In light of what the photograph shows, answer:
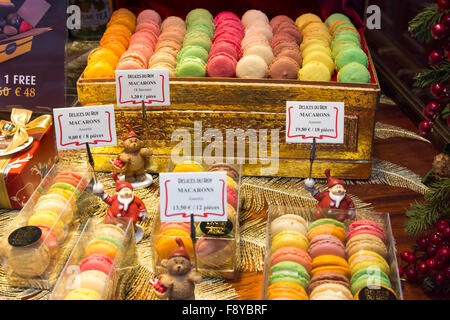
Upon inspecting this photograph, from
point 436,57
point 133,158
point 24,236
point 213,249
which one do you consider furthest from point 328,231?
point 24,236

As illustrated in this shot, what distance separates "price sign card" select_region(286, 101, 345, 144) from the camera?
6.10 ft

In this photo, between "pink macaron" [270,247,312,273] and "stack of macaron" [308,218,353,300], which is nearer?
"stack of macaron" [308,218,353,300]

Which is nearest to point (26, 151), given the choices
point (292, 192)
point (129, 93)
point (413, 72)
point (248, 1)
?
point (129, 93)

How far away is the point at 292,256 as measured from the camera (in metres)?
1.58

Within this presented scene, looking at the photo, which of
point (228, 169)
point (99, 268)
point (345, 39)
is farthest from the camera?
point (345, 39)

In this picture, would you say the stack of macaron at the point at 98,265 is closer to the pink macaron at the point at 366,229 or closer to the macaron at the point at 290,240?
the macaron at the point at 290,240

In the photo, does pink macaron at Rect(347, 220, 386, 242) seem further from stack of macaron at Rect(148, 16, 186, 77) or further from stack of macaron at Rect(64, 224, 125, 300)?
stack of macaron at Rect(148, 16, 186, 77)

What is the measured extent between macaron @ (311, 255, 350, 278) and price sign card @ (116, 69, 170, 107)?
95 cm

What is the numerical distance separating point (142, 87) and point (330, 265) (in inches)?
42.1

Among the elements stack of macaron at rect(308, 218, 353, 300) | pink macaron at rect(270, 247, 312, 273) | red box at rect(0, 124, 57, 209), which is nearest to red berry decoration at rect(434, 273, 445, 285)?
stack of macaron at rect(308, 218, 353, 300)

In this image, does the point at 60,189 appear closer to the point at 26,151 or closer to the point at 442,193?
the point at 26,151

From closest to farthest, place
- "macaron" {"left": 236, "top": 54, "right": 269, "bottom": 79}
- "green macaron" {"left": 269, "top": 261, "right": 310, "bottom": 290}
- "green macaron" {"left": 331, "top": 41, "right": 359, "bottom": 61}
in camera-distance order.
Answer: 1. "green macaron" {"left": 269, "top": 261, "right": 310, "bottom": 290}
2. "macaron" {"left": 236, "top": 54, "right": 269, "bottom": 79}
3. "green macaron" {"left": 331, "top": 41, "right": 359, "bottom": 61}

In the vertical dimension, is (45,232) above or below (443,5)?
below

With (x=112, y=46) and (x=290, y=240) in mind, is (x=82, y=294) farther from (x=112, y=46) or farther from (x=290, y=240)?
(x=112, y=46)
